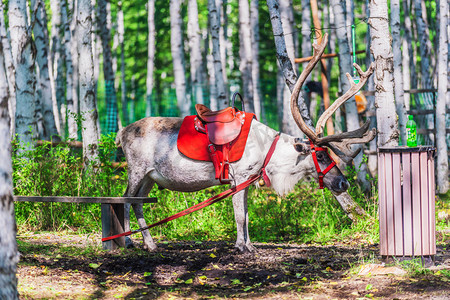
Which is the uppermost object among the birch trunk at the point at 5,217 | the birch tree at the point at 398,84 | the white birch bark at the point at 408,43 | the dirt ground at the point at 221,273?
the white birch bark at the point at 408,43

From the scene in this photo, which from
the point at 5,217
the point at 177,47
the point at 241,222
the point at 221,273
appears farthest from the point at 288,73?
the point at 177,47

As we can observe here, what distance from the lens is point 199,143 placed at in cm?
705

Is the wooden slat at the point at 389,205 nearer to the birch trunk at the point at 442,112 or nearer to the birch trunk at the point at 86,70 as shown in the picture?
the birch trunk at the point at 86,70

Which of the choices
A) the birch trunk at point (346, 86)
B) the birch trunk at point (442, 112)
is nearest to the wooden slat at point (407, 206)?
the birch trunk at point (346, 86)

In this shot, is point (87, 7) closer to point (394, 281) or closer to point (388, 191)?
point (388, 191)

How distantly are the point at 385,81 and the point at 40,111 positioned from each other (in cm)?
1281

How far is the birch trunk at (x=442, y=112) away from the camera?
11977 mm

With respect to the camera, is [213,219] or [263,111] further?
[263,111]

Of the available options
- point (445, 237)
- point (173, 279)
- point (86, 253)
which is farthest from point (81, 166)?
point (445, 237)

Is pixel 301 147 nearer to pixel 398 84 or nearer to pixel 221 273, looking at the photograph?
pixel 221 273

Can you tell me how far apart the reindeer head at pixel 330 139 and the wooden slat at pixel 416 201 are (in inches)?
41.0

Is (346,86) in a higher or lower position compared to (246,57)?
lower

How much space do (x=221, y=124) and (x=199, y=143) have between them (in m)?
0.37

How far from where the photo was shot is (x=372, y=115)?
12.6 meters
